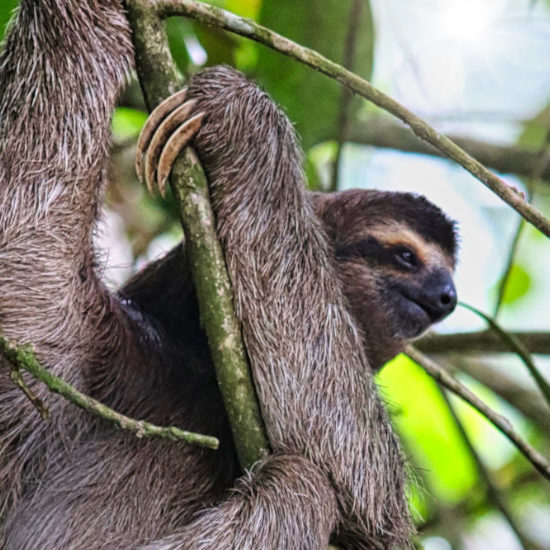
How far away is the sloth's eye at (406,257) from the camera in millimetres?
6730

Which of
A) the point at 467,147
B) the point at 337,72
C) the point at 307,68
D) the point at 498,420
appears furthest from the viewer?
the point at 467,147

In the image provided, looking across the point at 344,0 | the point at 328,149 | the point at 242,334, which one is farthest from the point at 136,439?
the point at 328,149

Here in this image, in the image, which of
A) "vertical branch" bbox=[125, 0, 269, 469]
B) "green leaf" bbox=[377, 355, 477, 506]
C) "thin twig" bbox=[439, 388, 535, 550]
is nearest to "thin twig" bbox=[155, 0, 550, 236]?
"vertical branch" bbox=[125, 0, 269, 469]

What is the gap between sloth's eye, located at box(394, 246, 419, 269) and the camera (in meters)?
6.73

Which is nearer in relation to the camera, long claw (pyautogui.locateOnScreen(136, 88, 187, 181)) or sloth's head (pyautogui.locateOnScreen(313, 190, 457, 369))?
long claw (pyautogui.locateOnScreen(136, 88, 187, 181))

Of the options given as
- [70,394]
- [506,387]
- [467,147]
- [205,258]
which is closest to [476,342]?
[506,387]

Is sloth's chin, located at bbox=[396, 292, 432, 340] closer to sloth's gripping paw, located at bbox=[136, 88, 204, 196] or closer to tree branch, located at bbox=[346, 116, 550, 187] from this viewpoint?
sloth's gripping paw, located at bbox=[136, 88, 204, 196]

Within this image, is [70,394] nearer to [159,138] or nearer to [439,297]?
[159,138]

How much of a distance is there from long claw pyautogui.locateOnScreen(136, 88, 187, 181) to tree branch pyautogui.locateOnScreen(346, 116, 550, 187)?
4.46m

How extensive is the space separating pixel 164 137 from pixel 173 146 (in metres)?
0.09

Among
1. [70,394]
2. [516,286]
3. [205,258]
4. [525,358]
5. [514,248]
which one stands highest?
[516,286]

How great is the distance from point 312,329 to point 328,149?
5613mm

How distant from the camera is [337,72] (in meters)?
5.39

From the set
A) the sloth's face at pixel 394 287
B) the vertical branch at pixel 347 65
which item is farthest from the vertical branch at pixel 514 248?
the vertical branch at pixel 347 65
